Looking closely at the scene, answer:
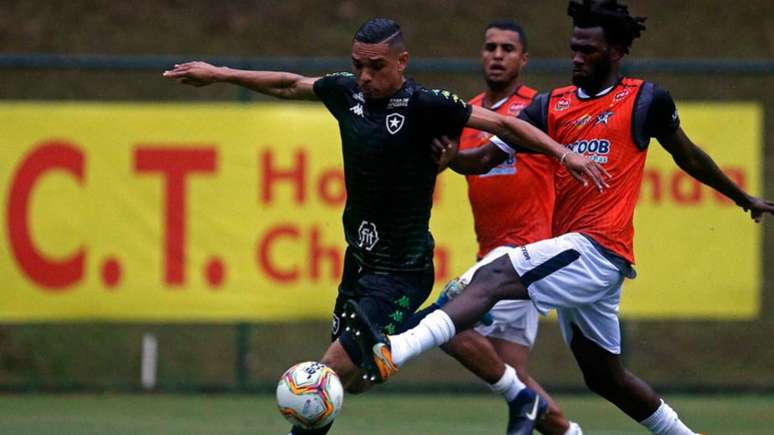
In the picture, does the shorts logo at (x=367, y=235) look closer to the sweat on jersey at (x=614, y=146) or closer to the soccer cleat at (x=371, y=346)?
the soccer cleat at (x=371, y=346)

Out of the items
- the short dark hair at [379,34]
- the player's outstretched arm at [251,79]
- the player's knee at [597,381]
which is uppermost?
the short dark hair at [379,34]

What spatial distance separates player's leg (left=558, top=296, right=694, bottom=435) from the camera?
8.46m

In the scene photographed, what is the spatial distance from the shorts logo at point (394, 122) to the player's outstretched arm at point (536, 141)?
358 millimetres

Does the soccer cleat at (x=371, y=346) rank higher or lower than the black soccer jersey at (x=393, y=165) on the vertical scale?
lower

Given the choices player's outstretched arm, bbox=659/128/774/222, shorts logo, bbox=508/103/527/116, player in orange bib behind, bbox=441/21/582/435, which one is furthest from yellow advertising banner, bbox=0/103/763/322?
player's outstretched arm, bbox=659/128/774/222

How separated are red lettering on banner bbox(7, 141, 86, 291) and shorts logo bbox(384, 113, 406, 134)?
5776 millimetres

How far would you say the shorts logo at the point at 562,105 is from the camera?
27.9ft

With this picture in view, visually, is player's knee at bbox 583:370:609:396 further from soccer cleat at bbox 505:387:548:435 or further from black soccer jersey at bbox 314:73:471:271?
black soccer jersey at bbox 314:73:471:271

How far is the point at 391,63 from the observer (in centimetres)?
802

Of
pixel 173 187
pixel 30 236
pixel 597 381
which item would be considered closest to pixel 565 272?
pixel 597 381

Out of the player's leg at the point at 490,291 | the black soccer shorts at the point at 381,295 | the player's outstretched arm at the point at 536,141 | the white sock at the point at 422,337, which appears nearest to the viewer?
the white sock at the point at 422,337

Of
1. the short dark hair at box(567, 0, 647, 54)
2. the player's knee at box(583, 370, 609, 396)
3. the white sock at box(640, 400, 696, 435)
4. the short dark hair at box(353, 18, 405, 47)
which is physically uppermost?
the short dark hair at box(567, 0, 647, 54)

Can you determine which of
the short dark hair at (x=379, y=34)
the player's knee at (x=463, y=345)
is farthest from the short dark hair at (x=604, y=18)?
the player's knee at (x=463, y=345)

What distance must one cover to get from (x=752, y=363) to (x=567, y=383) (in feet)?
8.84
